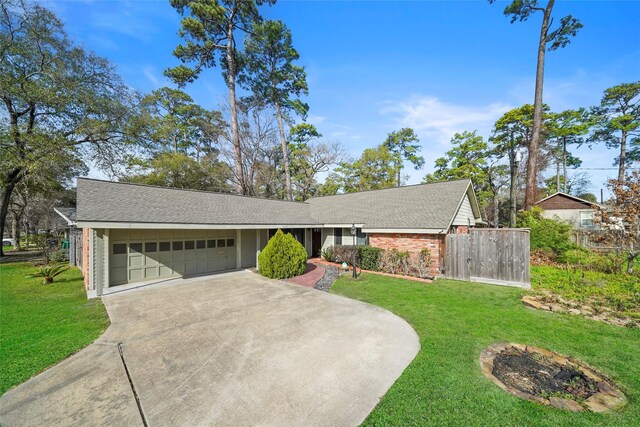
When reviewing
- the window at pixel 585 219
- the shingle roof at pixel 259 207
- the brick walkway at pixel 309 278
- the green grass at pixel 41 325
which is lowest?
the brick walkway at pixel 309 278

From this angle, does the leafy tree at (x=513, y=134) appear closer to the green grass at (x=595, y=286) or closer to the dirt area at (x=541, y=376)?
the green grass at (x=595, y=286)

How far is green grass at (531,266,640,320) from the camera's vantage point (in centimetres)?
655

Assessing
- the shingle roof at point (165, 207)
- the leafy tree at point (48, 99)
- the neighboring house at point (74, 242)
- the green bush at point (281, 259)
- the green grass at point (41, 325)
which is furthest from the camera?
the leafy tree at point (48, 99)

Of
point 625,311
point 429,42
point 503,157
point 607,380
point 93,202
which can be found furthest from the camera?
point 503,157

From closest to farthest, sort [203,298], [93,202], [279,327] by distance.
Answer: [279,327]
[203,298]
[93,202]

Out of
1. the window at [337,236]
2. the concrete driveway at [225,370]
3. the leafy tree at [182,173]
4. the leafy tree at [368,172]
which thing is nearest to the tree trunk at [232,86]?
the leafy tree at [182,173]

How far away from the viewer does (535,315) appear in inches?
241

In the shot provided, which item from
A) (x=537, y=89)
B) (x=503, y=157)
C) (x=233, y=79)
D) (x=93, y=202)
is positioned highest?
(x=233, y=79)

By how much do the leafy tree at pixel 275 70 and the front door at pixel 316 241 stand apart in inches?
338

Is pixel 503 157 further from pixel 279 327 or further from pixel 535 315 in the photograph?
pixel 279 327

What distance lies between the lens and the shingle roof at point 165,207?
829 centimetres

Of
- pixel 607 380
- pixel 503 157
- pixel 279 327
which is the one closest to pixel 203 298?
pixel 279 327

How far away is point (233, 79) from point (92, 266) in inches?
692

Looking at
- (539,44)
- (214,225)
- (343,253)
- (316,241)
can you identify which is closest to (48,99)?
(214,225)
